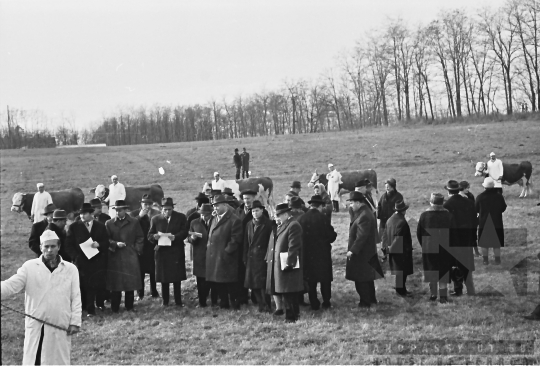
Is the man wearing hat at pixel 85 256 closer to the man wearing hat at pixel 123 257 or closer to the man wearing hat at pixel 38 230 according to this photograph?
the man wearing hat at pixel 123 257

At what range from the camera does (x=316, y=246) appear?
365 inches

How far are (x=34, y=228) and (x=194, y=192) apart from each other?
15.0 m

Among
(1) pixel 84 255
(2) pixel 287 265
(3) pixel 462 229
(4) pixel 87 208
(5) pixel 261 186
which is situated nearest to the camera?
(2) pixel 287 265

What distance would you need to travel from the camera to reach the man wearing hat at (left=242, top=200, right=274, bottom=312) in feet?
29.8

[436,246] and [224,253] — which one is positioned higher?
[224,253]

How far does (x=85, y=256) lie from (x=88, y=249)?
18 centimetres

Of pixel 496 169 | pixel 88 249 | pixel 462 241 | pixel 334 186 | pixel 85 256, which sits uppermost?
pixel 496 169

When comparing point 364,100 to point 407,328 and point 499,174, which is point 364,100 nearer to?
point 499,174

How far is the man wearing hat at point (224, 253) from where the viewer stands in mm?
9391

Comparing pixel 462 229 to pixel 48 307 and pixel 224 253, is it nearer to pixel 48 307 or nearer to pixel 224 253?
pixel 224 253

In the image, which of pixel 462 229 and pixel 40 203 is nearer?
pixel 462 229

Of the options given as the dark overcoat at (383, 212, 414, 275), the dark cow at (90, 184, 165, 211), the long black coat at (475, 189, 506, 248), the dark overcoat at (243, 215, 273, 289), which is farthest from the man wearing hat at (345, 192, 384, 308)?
the dark cow at (90, 184, 165, 211)

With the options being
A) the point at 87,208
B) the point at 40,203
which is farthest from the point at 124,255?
the point at 40,203

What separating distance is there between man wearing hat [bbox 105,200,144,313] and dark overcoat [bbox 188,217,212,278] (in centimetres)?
96
